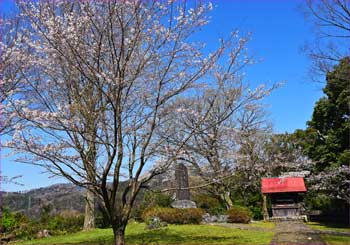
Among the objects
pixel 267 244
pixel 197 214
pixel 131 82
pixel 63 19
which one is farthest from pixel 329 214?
pixel 63 19

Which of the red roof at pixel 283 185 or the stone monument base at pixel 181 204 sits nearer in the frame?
the stone monument base at pixel 181 204

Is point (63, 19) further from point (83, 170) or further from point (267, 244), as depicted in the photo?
point (267, 244)

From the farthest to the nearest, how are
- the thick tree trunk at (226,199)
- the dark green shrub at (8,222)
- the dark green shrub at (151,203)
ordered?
the thick tree trunk at (226,199)
the dark green shrub at (151,203)
the dark green shrub at (8,222)

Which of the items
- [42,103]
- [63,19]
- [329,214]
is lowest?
[329,214]

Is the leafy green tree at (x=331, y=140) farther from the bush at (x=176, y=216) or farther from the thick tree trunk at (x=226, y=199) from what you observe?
the bush at (x=176, y=216)

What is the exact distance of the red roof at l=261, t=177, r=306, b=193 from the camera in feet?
59.9

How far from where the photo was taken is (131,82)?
5.62 m

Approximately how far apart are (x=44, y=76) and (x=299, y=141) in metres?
18.6

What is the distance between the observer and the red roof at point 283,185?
719 inches

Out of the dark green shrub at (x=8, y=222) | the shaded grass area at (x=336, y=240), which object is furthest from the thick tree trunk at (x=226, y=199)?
the dark green shrub at (x=8, y=222)

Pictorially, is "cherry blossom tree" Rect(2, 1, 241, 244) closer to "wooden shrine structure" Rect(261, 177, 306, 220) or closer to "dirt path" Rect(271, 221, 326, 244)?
"dirt path" Rect(271, 221, 326, 244)

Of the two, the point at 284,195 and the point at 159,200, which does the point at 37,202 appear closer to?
the point at 159,200

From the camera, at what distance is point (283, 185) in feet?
60.7

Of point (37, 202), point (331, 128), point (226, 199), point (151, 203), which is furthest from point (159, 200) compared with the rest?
point (331, 128)
